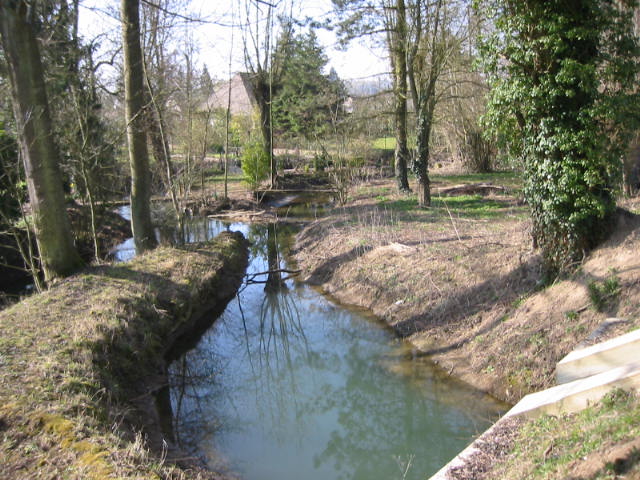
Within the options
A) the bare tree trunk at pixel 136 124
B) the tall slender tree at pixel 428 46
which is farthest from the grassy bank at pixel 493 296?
the bare tree trunk at pixel 136 124

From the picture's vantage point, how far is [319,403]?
774cm

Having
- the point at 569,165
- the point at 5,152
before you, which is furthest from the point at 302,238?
the point at 569,165

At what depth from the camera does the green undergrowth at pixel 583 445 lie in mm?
3465

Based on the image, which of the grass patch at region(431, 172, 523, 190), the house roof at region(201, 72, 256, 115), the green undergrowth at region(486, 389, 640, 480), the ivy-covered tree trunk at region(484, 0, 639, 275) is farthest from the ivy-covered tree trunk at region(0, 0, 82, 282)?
the grass patch at region(431, 172, 523, 190)

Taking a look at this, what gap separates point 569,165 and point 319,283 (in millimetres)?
6797

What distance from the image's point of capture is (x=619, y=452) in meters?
3.48

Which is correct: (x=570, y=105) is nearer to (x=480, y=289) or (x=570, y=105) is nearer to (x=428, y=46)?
(x=480, y=289)

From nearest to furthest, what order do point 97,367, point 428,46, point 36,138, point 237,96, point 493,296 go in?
point 97,367, point 493,296, point 36,138, point 428,46, point 237,96

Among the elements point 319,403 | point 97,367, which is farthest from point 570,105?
point 97,367

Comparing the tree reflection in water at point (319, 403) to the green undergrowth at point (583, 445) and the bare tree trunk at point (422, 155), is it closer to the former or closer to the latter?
the green undergrowth at point (583, 445)

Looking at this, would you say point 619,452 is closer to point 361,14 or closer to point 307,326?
point 307,326

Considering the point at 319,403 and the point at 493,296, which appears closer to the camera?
the point at 319,403

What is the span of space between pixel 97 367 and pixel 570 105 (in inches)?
302

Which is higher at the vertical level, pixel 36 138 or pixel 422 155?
pixel 36 138
